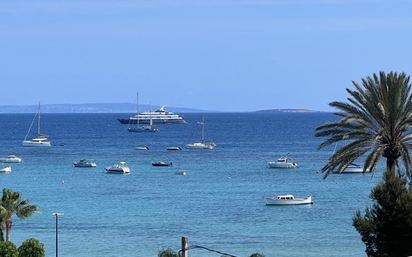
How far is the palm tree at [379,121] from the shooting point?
27875 millimetres

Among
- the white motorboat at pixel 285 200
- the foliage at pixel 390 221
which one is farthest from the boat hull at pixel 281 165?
the foliage at pixel 390 221

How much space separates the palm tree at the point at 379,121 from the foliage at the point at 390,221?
2.53m

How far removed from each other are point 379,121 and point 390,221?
5023 mm

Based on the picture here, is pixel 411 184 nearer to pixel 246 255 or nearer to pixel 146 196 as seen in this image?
pixel 246 255

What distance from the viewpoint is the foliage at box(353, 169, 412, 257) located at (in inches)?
956

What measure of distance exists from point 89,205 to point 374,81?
142 ft

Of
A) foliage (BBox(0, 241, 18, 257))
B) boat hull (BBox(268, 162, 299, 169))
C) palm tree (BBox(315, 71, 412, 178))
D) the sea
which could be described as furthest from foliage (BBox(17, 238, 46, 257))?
boat hull (BBox(268, 162, 299, 169))

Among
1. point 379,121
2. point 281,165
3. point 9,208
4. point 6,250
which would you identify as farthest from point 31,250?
point 281,165

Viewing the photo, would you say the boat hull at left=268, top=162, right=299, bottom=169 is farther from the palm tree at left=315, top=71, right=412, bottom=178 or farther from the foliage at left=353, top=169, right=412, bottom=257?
the foliage at left=353, top=169, right=412, bottom=257

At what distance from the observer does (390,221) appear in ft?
81.0

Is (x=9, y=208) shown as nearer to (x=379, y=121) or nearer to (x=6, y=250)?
(x=6, y=250)

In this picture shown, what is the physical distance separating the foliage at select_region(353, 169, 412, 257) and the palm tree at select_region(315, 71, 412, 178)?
8.30 ft

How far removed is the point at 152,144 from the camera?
160 meters

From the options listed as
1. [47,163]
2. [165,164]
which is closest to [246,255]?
[165,164]
